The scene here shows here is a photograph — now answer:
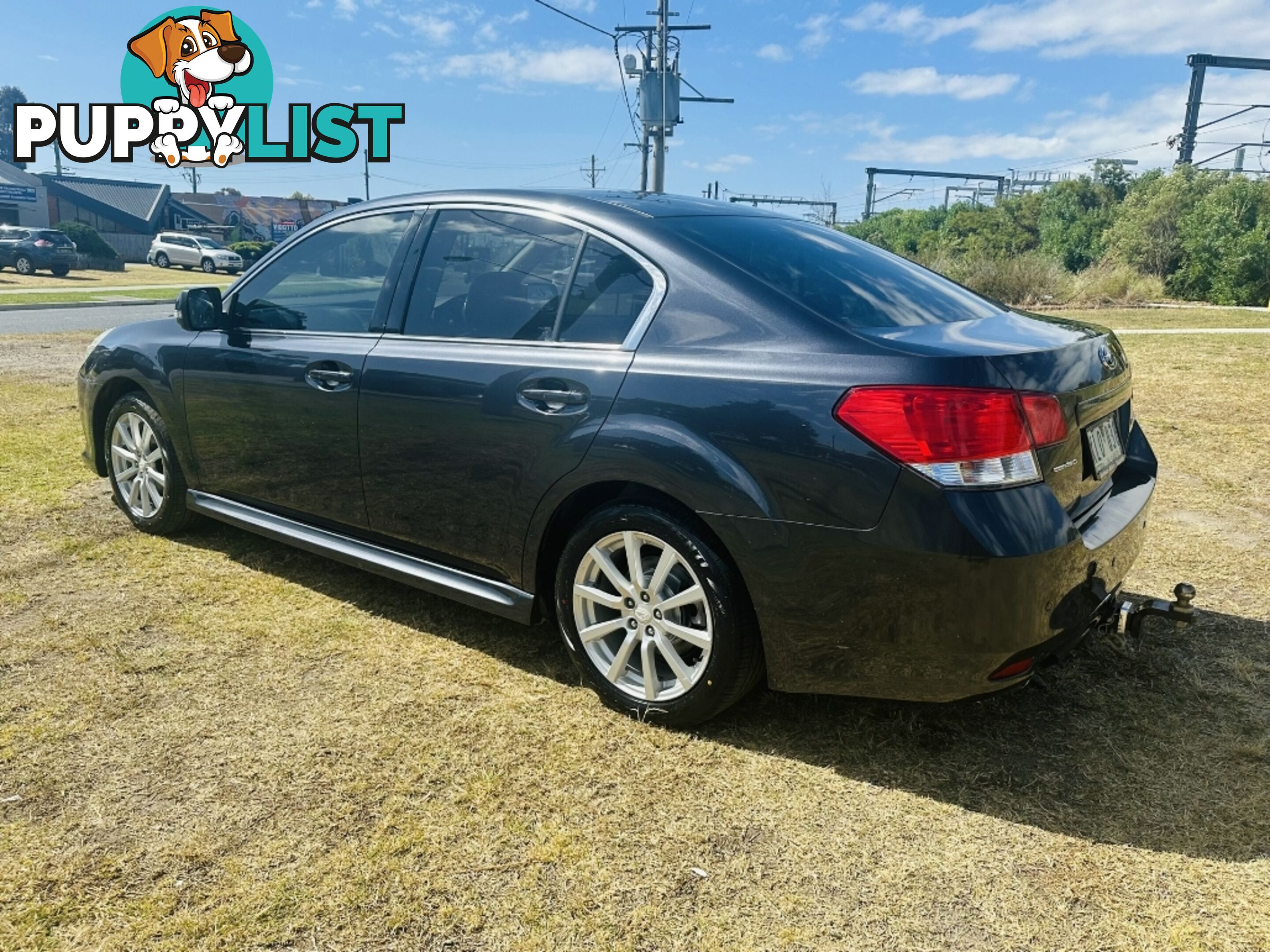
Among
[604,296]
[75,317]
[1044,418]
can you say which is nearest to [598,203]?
[604,296]

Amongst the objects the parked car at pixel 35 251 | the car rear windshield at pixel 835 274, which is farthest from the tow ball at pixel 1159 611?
the parked car at pixel 35 251

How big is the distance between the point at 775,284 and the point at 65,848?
2.42 meters

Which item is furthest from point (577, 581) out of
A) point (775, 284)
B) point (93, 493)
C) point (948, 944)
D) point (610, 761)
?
point (93, 493)

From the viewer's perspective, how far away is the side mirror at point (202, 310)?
419 centimetres

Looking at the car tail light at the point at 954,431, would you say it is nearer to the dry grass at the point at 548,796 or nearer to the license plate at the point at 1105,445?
the license plate at the point at 1105,445

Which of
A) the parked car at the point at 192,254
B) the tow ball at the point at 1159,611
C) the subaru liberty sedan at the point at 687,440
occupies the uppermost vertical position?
the parked car at the point at 192,254

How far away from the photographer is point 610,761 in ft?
9.48

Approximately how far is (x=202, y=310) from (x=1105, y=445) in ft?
11.6

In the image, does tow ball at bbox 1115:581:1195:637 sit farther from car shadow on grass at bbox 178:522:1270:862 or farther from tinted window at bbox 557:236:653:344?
tinted window at bbox 557:236:653:344

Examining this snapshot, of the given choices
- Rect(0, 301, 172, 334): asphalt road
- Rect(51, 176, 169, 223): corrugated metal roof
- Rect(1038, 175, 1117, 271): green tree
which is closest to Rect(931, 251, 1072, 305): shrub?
Rect(1038, 175, 1117, 271): green tree

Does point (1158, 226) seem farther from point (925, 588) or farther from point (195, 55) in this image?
point (925, 588)

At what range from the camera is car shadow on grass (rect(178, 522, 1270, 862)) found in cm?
263

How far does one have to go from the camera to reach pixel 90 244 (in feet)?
142

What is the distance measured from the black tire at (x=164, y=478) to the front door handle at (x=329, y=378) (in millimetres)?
1196
